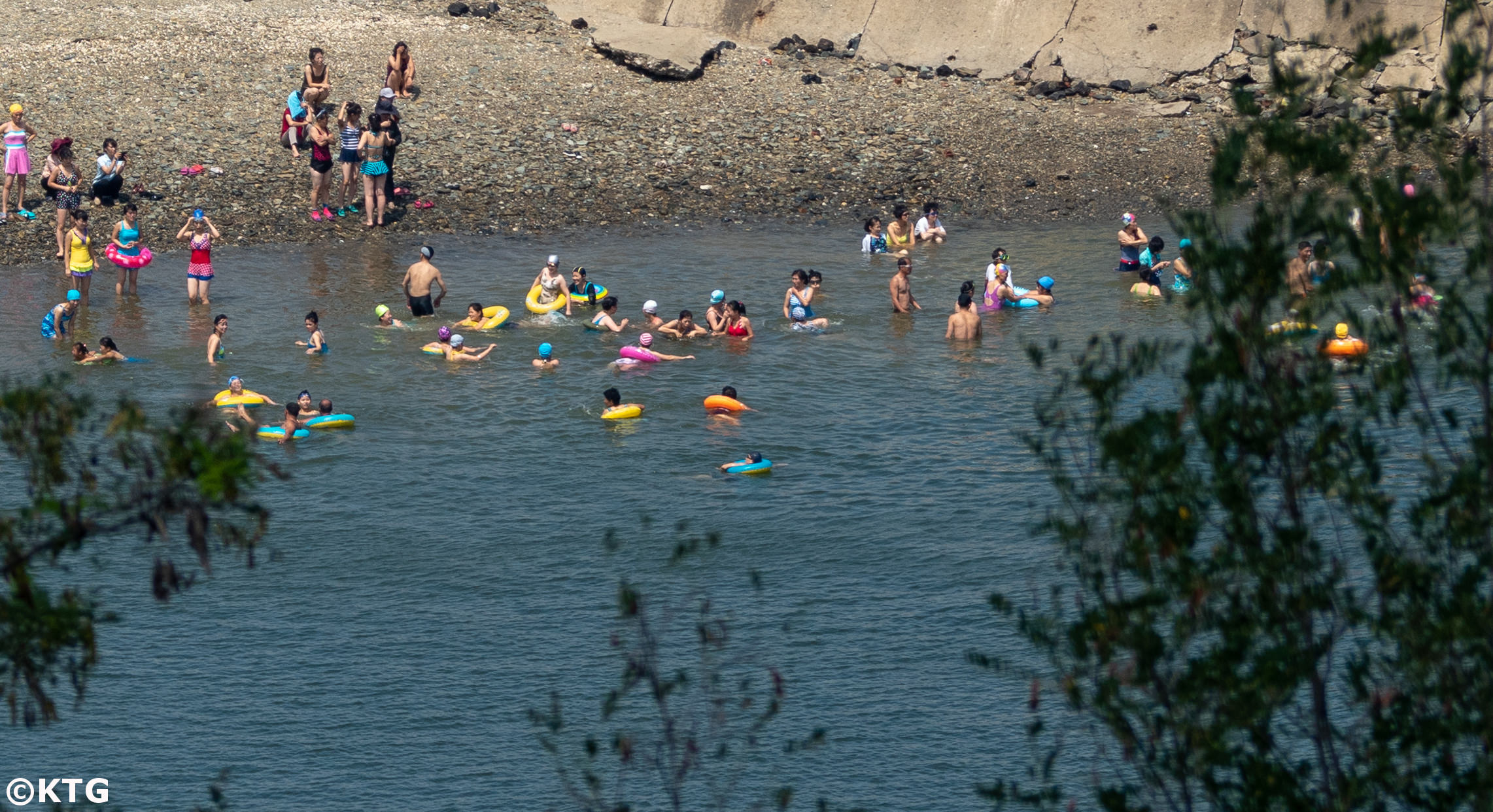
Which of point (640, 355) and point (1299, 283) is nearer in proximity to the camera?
point (1299, 283)

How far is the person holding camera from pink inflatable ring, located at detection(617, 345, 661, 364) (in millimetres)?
10856

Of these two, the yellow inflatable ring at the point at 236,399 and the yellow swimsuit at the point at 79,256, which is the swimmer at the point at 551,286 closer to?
the yellow inflatable ring at the point at 236,399

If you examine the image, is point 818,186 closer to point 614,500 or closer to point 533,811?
point 614,500

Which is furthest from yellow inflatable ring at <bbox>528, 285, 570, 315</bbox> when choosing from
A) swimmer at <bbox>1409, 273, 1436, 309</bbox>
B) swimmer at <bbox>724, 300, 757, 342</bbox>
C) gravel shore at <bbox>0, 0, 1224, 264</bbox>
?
swimmer at <bbox>1409, 273, 1436, 309</bbox>

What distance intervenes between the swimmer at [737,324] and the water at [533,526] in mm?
449

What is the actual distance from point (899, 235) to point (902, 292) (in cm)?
410

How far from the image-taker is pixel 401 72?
32.5m

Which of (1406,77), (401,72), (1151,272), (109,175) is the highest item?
(1406,77)

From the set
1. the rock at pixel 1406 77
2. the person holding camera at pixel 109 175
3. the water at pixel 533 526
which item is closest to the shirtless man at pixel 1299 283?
the water at pixel 533 526

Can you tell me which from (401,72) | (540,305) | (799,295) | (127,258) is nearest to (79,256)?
(127,258)

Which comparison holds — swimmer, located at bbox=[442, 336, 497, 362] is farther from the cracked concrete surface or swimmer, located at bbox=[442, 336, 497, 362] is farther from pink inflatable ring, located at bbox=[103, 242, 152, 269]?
the cracked concrete surface

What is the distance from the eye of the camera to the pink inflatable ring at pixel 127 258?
2533 centimetres

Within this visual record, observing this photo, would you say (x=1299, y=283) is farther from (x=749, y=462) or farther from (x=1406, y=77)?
(x=1406, y=77)

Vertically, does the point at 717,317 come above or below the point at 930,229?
below
